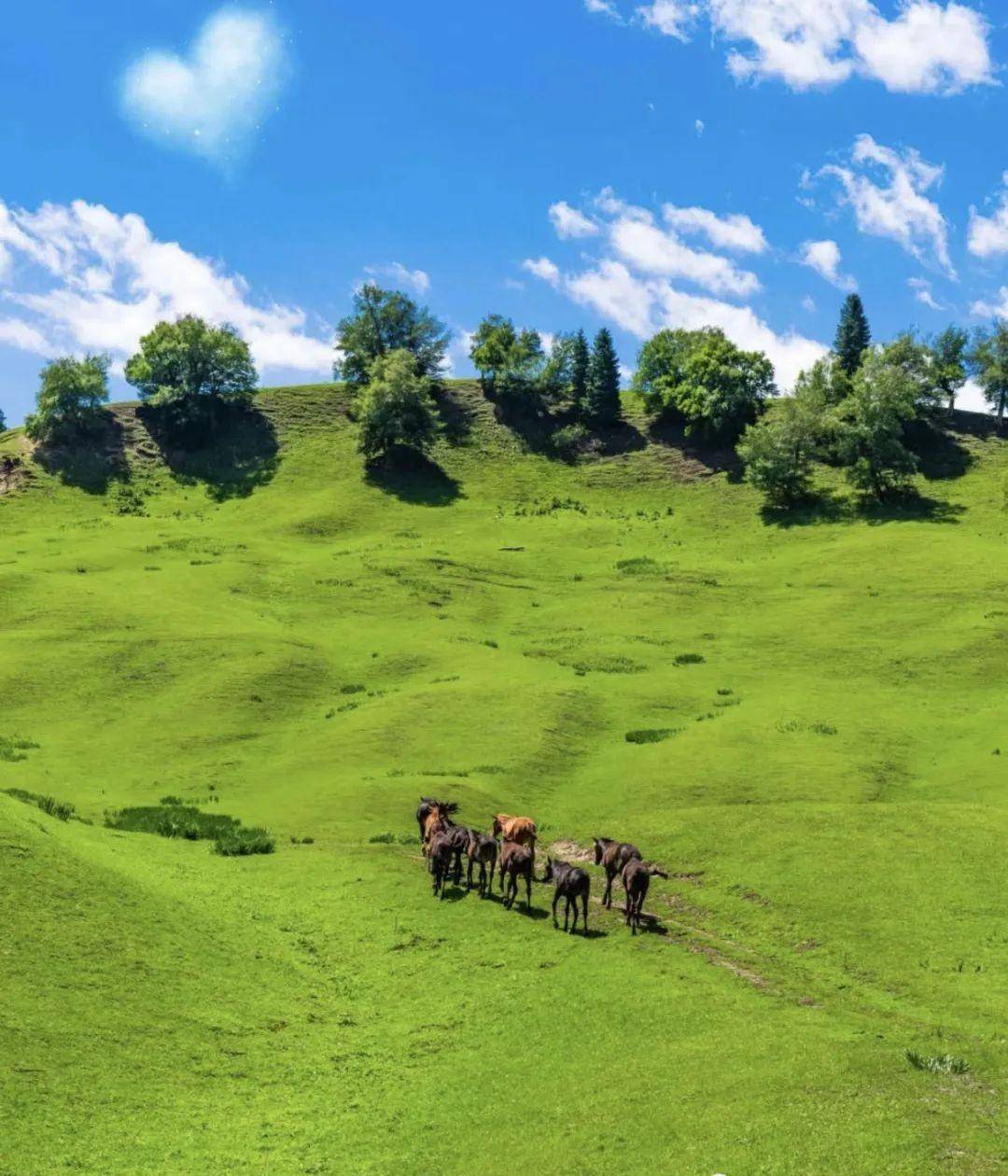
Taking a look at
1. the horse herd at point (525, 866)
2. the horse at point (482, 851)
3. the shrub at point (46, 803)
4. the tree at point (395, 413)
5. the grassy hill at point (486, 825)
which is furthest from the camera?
the tree at point (395, 413)

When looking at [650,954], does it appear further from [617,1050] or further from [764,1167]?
[764,1167]

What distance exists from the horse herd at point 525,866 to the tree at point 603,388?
4671 inches

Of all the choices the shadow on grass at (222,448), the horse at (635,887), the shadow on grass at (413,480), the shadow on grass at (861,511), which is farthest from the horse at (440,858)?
the shadow on grass at (222,448)

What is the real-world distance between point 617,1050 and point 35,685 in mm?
46532

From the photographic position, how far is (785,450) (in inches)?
4540

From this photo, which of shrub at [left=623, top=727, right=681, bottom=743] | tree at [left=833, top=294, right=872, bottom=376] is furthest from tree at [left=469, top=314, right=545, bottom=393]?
shrub at [left=623, top=727, right=681, bottom=743]

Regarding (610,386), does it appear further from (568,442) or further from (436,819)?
(436,819)

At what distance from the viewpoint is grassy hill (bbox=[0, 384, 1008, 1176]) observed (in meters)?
16.5

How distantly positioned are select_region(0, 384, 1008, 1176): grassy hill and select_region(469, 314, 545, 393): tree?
187 feet

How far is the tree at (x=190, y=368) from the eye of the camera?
141500 mm

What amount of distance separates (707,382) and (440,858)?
116732 mm

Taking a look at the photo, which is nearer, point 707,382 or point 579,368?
point 707,382

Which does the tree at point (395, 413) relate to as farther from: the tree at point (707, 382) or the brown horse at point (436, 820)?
the brown horse at point (436, 820)

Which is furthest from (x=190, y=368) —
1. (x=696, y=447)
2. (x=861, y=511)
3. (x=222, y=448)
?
(x=861, y=511)
